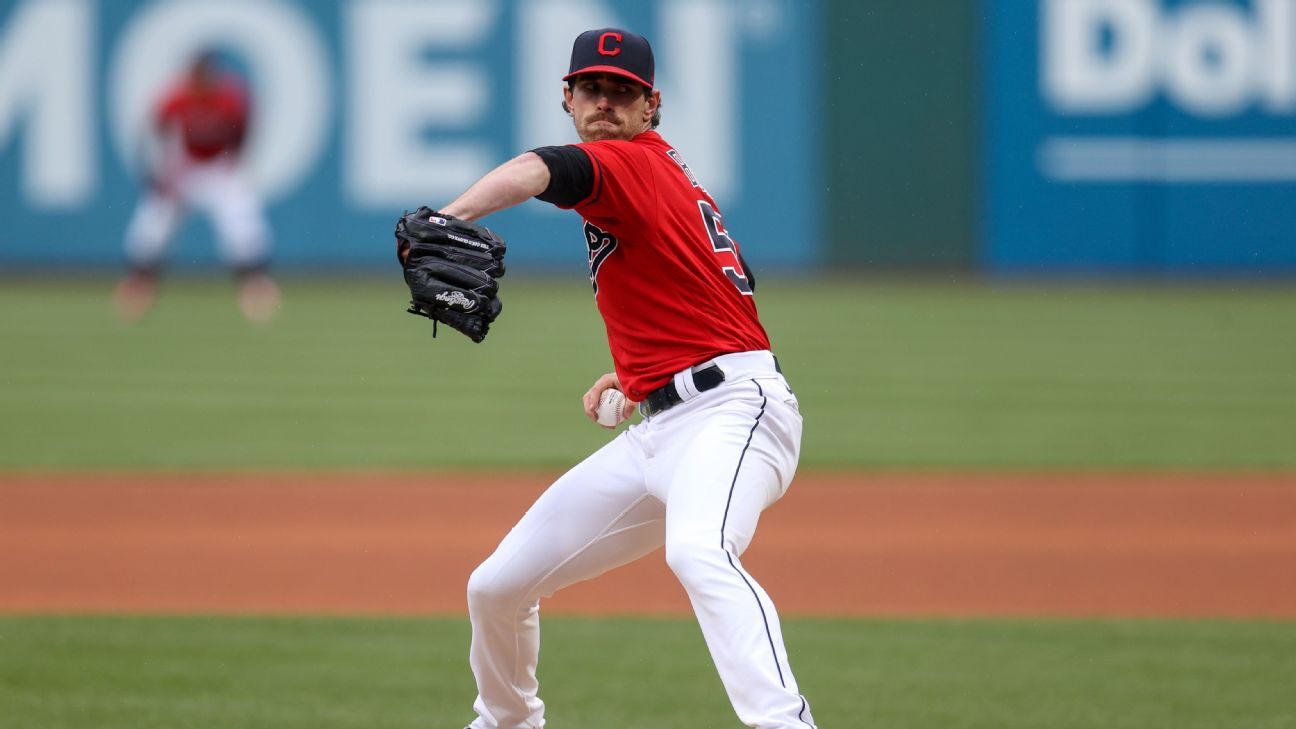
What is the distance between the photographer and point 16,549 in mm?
7531

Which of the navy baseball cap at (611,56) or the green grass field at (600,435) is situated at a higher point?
the navy baseball cap at (611,56)

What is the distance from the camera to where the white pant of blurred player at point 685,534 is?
372 cm

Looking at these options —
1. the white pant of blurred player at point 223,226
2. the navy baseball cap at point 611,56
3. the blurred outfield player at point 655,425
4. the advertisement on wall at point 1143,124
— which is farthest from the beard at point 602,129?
the advertisement on wall at point 1143,124

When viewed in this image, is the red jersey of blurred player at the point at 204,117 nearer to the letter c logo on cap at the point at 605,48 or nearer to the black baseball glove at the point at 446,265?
the letter c logo on cap at the point at 605,48

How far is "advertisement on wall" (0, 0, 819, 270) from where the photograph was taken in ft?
68.9

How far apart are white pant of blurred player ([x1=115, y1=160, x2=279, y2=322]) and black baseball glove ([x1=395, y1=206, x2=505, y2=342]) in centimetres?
1456

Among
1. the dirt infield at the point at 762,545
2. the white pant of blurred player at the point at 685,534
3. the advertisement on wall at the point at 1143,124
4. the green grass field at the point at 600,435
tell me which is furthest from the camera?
the advertisement on wall at the point at 1143,124

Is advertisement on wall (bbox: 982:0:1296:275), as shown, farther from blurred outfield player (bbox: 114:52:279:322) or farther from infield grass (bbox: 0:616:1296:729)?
infield grass (bbox: 0:616:1296:729)

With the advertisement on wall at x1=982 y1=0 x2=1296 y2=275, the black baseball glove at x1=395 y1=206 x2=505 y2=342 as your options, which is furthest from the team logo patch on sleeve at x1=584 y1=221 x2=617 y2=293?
the advertisement on wall at x1=982 y1=0 x2=1296 y2=275

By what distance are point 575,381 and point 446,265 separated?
10.1 meters

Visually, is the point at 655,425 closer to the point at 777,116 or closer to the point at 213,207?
the point at 213,207

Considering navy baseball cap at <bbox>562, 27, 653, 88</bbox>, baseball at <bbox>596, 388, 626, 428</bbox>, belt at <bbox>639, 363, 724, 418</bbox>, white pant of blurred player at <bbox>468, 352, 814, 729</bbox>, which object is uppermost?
navy baseball cap at <bbox>562, 27, 653, 88</bbox>

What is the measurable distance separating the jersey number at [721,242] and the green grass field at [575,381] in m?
5.79

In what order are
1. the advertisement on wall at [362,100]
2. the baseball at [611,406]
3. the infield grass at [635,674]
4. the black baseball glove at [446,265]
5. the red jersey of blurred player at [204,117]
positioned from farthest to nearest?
1. the advertisement on wall at [362,100]
2. the red jersey of blurred player at [204,117]
3. the infield grass at [635,674]
4. the baseball at [611,406]
5. the black baseball glove at [446,265]
